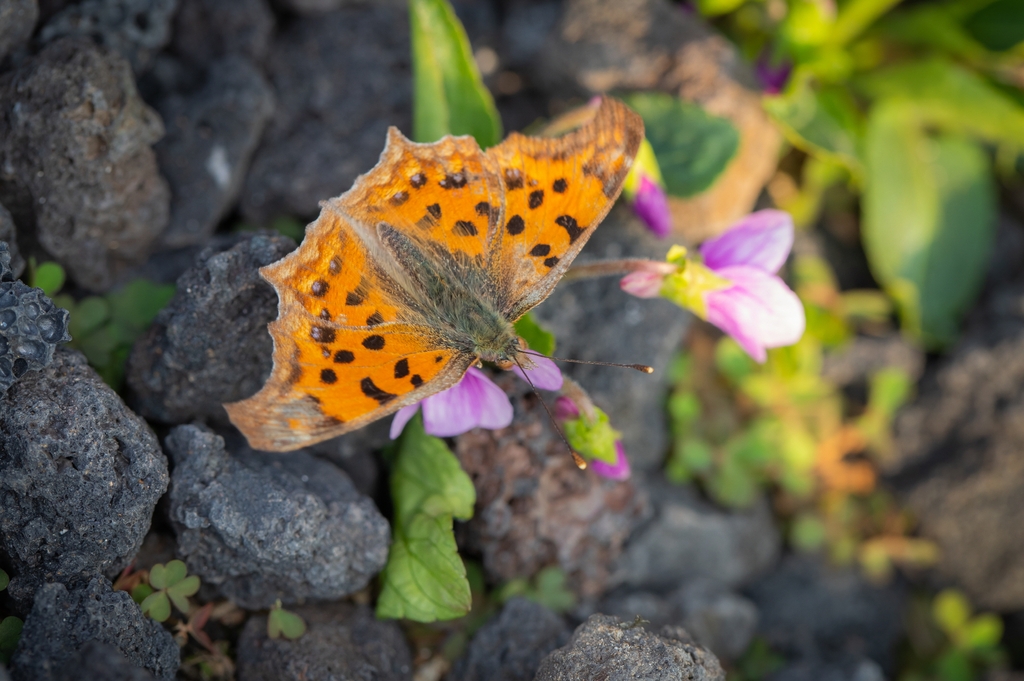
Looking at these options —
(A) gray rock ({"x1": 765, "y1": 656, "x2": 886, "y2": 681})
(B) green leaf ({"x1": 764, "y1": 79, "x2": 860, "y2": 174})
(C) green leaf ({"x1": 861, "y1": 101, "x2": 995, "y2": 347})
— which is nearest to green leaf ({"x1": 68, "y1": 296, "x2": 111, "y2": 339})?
(B) green leaf ({"x1": 764, "y1": 79, "x2": 860, "y2": 174})

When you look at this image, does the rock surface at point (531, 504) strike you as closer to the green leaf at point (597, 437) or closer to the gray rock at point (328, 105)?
the green leaf at point (597, 437)

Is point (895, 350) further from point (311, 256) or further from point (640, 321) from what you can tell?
point (311, 256)

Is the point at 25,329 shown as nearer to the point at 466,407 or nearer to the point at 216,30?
the point at 466,407

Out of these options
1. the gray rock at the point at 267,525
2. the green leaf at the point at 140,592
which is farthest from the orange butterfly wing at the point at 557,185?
the green leaf at the point at 140,592

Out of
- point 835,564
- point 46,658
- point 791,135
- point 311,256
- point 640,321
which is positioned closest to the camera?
point 46,658

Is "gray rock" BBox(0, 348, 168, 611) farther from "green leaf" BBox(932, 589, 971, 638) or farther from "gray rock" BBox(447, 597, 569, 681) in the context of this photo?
"green leaf" BBox(932, 589, 971, 638)

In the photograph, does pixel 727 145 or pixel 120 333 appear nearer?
pixel 120 333

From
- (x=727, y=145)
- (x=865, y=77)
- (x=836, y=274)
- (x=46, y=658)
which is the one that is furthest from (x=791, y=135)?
(x=46, y=658)
